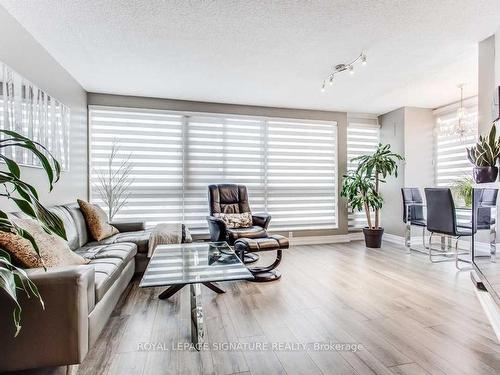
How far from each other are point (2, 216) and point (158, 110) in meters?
3.75

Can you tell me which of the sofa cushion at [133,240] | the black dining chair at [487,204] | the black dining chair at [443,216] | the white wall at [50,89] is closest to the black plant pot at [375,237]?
the black dining chair at [443,216]

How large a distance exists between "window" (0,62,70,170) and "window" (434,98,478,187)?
17.1 feet

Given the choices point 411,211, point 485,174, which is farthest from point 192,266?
point 411,211

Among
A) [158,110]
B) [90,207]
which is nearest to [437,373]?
[90,207]

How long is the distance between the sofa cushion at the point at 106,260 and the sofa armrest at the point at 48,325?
1.07ft

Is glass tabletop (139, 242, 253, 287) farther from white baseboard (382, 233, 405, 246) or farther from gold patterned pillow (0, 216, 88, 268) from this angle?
white baseboard (382, 233, 405, 246)

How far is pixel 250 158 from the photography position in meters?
4.98

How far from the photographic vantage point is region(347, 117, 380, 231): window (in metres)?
5.55

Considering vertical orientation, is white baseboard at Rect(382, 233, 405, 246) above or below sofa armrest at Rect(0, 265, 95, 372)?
below

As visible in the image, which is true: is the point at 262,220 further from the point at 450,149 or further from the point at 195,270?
the point at 450,149

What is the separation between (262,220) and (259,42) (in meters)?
2.35

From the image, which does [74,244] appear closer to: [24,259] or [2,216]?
[24,259]

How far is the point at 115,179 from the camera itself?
441 centimetres

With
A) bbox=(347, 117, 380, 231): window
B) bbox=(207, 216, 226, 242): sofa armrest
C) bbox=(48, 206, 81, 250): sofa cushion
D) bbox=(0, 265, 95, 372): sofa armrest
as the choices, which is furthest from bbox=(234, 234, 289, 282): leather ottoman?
bbox=(347, 117, 380, 231): window
